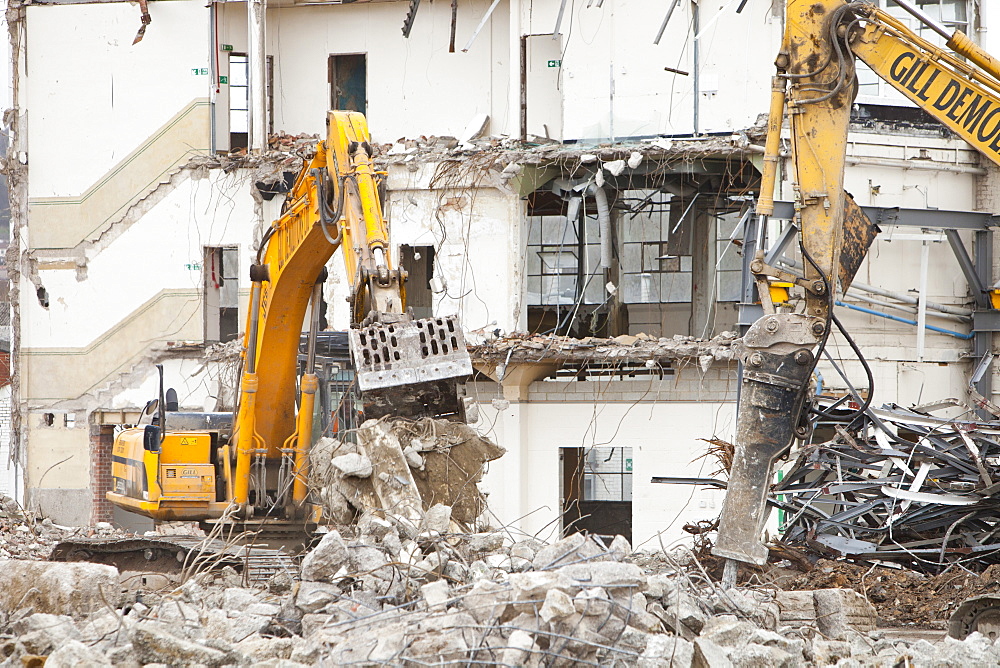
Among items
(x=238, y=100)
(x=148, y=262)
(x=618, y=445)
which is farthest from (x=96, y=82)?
(x=618, y=445)

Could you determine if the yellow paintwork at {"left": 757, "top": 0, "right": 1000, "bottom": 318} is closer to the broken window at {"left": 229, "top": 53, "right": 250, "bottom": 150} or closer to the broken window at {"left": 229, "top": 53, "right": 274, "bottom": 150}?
the broken window at {"left": 229, "top": 53, "right": 274, "bottom": 150}

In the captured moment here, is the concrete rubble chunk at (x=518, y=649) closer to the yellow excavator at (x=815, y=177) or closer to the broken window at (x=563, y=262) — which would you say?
the yellow excavator at (x=815, y=177)

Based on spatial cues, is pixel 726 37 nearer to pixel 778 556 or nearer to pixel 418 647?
pixel 778 556

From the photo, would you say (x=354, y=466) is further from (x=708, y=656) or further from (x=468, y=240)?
(x=468, y=240)

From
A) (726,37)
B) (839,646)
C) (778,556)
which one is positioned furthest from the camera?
(726,37)

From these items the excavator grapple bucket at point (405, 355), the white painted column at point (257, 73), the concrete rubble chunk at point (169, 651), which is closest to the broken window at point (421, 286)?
the white painted column at point (257, 73)

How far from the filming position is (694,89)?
19.5 metres

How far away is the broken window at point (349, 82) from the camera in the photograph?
22.3 metres

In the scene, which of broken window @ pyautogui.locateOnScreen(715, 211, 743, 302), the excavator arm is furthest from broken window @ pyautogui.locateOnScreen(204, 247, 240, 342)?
the excavator arm

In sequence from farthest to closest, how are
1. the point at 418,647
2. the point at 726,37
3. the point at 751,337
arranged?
the point at 726,37, the point at 751,337, the point at 418,647

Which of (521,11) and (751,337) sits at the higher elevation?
(521,11)

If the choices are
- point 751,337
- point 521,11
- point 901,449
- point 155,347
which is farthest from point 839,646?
point 155,347

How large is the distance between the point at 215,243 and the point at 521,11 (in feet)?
22.5

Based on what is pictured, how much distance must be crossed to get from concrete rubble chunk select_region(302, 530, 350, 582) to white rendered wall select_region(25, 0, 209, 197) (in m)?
16.1
